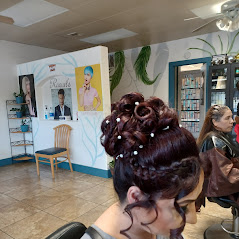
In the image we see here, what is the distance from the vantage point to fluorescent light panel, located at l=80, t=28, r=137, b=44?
14.8ft

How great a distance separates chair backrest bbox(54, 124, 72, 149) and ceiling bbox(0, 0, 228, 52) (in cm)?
200

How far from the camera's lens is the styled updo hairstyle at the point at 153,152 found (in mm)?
609

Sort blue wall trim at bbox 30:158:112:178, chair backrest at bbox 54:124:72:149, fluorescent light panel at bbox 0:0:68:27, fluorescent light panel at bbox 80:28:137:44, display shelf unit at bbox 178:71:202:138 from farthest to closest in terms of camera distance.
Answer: display shelf unit at bbox 178:71:202:138 < fluorescent light panel at bbox 80:28:137:44 < chair backrest at bbox 54:124:72:149 < blue wall trim at bbox 30:158:112:178 < fluorescent light panel at bbox 0:0:68:27

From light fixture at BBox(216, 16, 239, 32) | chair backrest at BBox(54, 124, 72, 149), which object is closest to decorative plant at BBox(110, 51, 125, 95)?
chair backrest at BBox(54, 124, 72, 149)

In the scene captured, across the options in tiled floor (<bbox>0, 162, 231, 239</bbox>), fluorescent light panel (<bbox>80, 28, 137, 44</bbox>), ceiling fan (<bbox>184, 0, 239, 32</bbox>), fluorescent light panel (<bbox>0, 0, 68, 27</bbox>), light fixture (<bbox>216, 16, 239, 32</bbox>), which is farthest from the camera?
fluorescent light panel (<bbox>80, 28, 137, 44</bbox>)

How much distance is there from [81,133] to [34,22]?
223 cm

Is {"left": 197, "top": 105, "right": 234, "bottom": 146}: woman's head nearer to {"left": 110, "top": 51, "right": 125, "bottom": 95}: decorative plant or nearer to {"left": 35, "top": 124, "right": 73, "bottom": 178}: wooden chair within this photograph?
{"left": 35, "top": 124, "right": 73, "bottom": 178}: wooden chair

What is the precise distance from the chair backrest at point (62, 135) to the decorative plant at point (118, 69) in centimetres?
243

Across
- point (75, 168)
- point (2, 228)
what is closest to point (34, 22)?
point (75, 168)

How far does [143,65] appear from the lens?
579 centimetres

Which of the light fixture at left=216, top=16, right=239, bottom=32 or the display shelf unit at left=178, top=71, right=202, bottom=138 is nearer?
the light fixture at left=216, top=16, right=239, bottom=32

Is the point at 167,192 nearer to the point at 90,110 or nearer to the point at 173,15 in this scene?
the point at 90,110

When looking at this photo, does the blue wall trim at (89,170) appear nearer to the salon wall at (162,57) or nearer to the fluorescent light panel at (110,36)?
the salon wall at (162,57)

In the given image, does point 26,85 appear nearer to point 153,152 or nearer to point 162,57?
point 162,57
